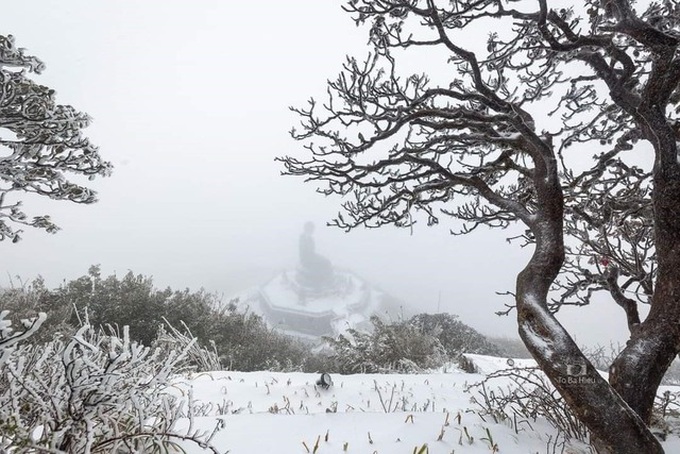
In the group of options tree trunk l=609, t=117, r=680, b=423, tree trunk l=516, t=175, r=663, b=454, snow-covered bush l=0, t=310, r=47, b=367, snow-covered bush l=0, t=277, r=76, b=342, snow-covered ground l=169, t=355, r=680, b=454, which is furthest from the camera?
snow-covered bush l=0, t=277, r=76, b=342

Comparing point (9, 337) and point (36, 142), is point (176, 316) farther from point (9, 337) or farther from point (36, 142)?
point (9, 337)

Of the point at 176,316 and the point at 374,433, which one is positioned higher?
the point at 374,433

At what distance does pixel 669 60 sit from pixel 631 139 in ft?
5.76

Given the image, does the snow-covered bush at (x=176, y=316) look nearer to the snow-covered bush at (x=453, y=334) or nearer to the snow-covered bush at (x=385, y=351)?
the snow-covered bush at (x=385, y=351)

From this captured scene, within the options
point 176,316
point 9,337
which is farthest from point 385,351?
point 9,337

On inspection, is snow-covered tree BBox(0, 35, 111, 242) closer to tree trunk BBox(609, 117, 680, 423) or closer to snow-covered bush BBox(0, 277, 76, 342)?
snow-covered bush BBox(0, 277, 76, 342)

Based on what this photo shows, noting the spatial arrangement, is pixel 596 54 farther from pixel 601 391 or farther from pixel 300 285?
pixel 300 285

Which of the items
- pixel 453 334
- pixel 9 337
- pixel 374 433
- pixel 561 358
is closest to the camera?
pixel 9 337

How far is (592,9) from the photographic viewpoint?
12.6ft

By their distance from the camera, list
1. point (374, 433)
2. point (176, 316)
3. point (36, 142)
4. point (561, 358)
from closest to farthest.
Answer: point (561, 358)
point (374, 433)
point (36, 142)
point (176, 316)

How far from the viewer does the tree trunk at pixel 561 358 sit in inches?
80.0

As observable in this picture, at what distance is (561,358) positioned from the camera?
91.4 inches

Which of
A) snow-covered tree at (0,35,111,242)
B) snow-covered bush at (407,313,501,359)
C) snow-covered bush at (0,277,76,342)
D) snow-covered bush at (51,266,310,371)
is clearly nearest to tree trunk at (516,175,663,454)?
snow-covered tree at (0,35,111,242)

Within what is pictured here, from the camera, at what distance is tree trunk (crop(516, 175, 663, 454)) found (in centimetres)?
203
